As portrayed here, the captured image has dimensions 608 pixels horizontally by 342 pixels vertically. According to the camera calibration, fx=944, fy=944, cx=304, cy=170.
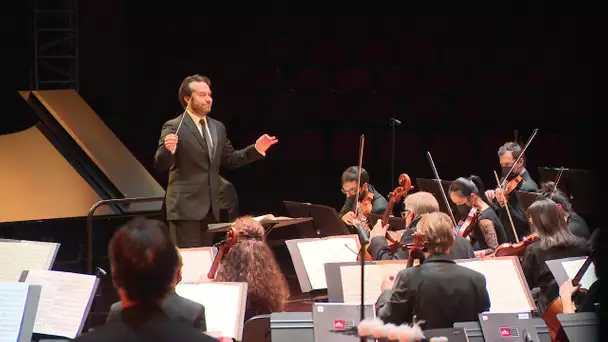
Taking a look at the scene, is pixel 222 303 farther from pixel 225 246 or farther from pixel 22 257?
pixel 22 257

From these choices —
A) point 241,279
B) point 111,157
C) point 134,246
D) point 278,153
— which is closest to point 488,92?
point 278,153

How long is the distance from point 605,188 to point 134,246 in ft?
3.72

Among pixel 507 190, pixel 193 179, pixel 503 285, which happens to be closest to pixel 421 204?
pixel 503 285

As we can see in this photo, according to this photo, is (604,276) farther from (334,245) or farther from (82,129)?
(82,129)

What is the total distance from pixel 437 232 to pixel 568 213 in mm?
2141

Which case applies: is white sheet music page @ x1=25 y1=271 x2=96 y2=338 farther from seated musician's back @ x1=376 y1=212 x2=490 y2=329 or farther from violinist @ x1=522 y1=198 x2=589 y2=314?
violinist @ x1=522 y1=198 x2=589 y2=314

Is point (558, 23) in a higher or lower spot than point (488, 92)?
higher

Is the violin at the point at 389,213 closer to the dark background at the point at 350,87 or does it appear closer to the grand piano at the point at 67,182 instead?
the grand piano at the point at 67,182

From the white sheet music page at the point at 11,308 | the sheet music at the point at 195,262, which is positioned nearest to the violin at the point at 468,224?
the sheet music at the point at 195,262

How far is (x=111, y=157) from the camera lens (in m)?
6.87

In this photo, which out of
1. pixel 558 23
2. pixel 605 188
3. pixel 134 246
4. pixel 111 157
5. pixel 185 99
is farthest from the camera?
pixel 558 23

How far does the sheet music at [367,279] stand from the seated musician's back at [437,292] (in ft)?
1.81

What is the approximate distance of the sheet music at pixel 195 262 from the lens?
4.93 m

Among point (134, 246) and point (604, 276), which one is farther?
point (134, 246)
